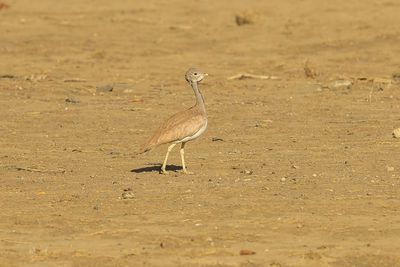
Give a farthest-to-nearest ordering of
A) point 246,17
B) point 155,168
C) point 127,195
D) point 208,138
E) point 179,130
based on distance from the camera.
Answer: point 246,17 → point 208,138 → point 155,168 → point 179,130 → point 127,195

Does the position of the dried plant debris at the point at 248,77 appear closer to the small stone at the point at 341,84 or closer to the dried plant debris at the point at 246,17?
the small stone at the point at 341,84

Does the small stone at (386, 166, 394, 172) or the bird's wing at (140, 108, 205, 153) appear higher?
the bird's wing at (140, 108, 205, 153)

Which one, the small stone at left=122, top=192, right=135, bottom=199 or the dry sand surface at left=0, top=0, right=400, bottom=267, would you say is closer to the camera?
the dry sand surface at left=0, top=0, right=400, bottom=267

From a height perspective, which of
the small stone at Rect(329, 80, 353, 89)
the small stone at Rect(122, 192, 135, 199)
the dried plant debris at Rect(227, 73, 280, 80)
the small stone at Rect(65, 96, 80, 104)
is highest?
the small stone at Rect(122, 192, 135, 199)

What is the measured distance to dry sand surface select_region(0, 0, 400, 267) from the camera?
25.1 feet

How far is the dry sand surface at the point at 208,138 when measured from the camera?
7.64 m

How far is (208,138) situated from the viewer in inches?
516

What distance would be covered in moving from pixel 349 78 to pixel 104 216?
10.7 metres

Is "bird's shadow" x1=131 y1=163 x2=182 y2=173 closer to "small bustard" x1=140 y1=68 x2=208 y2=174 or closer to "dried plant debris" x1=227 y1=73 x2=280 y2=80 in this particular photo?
"small bustard" x1=140 y1=68 x2=208 y2=174

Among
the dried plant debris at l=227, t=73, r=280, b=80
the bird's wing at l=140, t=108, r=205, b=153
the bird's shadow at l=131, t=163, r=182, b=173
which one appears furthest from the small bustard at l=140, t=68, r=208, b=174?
the dried plant debris at l=227, t=73, r=280, b=80

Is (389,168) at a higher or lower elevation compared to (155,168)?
higher

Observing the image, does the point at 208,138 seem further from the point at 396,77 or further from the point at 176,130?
the point at 396,77

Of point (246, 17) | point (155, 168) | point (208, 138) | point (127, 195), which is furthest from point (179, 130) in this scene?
point (246, 17)

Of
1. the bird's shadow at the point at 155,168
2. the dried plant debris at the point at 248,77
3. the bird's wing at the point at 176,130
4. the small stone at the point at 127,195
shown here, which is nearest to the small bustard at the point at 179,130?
the bird's wing at the point at 176,130
